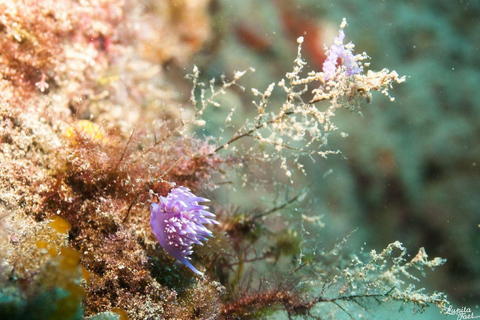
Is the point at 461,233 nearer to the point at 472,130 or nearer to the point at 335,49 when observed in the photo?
the point at 472,130

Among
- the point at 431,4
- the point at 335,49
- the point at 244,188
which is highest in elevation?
the point at 431,4

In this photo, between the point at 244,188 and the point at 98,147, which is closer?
the point at 98,147

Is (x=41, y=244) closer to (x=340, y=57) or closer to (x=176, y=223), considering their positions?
(x=176, y=223)

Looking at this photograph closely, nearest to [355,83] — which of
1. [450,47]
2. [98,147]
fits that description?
[98,147]

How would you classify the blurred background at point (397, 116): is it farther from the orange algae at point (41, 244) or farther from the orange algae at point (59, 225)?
the orange algae at point (41, 244)

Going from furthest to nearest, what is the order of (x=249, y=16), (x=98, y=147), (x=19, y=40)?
(x=249, y=16) → (x=19, y=40) → (x=98, y=147)

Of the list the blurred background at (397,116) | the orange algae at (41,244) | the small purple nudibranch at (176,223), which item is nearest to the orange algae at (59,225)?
the orange algae at (41,244)
